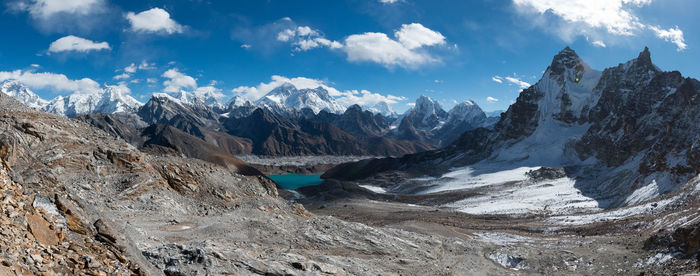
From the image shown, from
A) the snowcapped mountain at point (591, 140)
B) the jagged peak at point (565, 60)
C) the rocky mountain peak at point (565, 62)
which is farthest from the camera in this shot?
the jagged peak at point (565, 60)

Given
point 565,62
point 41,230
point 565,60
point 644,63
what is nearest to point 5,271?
point 41,230

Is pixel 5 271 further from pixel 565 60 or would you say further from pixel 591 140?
pixel 565 60

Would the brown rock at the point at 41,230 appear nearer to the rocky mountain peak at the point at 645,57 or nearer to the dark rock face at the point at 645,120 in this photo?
the dark rock face at the point at 645,120

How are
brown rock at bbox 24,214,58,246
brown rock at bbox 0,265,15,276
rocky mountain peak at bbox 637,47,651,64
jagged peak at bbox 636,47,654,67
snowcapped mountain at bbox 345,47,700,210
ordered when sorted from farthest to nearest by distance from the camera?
1. rocky mountain peak at bbox 637,47,651,64
2. jagged peak at bbox 636,47,654,67
3. snowcapped mountain at bbox 345,47,700,210
4. brown rock at bbox 24,214,58,246
5. brown rock at bbox 0,265,15,276

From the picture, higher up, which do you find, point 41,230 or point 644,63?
point 644,63

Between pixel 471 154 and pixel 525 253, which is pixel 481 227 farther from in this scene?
pixel 471 154

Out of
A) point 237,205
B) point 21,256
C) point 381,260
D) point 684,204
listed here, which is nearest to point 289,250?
point 381,260

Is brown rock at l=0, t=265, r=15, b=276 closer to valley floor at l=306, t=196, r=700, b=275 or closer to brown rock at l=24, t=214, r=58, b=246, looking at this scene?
brown rock at l=24, t=214, r=58, b=246

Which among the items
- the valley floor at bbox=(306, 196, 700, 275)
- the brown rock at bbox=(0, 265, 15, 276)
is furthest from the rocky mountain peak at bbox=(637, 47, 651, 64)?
the brown rock at bbox=(0, 265, 15, 276)

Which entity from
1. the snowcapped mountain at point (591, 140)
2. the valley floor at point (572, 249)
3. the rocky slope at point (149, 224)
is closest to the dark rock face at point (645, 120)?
the snowcapped mountain at point (591, 140)
